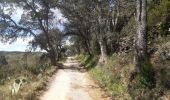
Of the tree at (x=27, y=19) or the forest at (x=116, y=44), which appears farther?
the tree at (x=27, y=19)

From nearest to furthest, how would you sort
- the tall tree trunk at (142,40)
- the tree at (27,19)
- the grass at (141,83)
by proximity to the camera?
the grass at (141,83), the tall tree trunk at (142,40), the tree at (27,19)

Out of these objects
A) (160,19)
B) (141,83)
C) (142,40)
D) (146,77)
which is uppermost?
(160,19)

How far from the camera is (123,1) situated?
29.8 metres

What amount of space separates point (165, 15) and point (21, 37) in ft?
75.7

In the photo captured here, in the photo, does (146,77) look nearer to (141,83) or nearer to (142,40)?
(141,83)

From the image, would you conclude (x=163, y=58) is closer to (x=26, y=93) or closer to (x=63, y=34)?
(x=26, y=93)

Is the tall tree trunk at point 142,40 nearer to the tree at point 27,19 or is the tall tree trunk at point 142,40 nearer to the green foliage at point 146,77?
the green foliage at point 146,77

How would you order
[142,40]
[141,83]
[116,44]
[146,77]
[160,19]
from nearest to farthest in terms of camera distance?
1. [141,83]
2. [146,77]
3. [142,40]
4. [160,19]
5. [116,44]

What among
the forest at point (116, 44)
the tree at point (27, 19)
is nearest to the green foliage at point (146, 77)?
the forest at point (116, 44)

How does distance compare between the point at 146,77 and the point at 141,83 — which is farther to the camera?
the point at 146,77

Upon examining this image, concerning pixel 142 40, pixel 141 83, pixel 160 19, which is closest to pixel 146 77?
pixel 141 83

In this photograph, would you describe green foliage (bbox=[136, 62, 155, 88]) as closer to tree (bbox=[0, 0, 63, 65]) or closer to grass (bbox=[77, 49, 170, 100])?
grass (bbox=[77, 49, 170, 100])

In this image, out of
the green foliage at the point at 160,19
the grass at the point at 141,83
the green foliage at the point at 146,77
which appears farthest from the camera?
the green foliage at the point at 160,19

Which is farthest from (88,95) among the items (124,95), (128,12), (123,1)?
(128,12)
